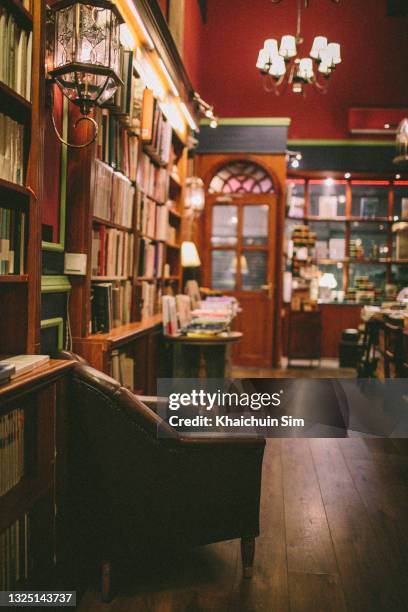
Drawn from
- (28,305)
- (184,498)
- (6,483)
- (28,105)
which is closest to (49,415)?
(6,483)

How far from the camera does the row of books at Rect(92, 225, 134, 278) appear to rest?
360 centimetres

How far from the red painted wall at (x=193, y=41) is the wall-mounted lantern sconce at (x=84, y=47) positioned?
192 inches

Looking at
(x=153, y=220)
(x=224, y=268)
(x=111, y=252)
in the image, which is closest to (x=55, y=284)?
(x=111, y=252)

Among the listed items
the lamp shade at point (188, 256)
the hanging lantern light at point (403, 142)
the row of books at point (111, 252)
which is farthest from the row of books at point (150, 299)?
the hanging lantern light at point (403, 142)

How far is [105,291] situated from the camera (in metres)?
3.52

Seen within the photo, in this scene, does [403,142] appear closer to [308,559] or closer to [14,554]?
[308,559]

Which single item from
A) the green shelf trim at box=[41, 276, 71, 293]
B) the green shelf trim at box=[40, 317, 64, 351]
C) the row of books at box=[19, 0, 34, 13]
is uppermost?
the row of books at box=[19, 0, 34, 13]

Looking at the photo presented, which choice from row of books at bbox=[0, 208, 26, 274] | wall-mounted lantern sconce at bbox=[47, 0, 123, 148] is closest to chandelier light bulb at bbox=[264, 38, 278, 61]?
wall-mounted lantern sconce at bbox=[47, 0, 123, 148]

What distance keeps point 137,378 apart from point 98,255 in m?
1.06

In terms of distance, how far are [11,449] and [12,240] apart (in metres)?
0.71

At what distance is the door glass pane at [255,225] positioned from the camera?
8.32 meters

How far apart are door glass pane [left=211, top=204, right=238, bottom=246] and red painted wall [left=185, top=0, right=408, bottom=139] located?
1.76 m

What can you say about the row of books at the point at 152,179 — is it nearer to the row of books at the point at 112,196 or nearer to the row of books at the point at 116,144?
the row of books at the point at 116,144

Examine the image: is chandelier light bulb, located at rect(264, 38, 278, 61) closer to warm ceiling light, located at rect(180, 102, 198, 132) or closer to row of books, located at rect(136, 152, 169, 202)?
warm ceiling light, located at rect(180, 102, 198, 132)
